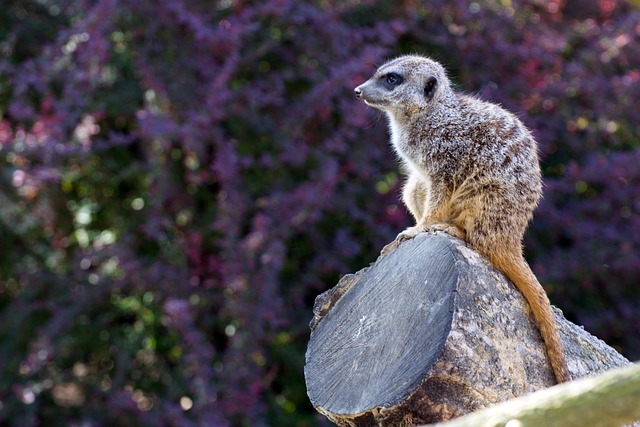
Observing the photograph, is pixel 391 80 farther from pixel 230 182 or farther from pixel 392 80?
pixel 230 182

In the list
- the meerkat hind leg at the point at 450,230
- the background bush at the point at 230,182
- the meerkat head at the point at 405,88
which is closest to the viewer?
the meerkat hind leg at the point at 450,230

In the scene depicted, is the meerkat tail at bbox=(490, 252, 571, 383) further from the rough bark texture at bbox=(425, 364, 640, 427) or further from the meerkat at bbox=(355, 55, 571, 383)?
the rough bark texture at bbox=(425, 364, 640, 427)

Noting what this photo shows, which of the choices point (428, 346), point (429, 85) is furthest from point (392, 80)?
point (428, 346)

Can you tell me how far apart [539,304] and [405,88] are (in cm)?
92

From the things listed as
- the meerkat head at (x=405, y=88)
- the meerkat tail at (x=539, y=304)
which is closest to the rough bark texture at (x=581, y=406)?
the meerkat tail at (x=539, y=304)

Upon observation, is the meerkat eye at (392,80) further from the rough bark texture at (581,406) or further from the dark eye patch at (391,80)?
the rough bark texture at (581,406)

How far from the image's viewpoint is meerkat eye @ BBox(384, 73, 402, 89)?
2873 mm

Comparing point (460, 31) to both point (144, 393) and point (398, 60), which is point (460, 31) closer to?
point (398, 60)

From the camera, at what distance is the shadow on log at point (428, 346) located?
203cm

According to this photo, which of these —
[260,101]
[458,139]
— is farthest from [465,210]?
[260,101]

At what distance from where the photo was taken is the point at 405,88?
2.85m

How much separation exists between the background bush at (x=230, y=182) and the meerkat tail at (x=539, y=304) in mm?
1320

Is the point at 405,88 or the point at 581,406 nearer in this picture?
the point at 581,406

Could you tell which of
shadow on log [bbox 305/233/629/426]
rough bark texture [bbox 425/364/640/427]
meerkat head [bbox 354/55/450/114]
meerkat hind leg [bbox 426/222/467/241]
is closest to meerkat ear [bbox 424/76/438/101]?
meerkat head [bbox 354/55/450/114]
